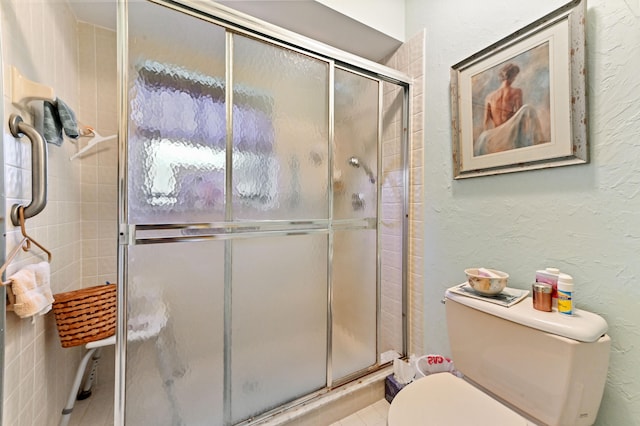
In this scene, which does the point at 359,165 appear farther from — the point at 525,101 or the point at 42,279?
the point at 42,279

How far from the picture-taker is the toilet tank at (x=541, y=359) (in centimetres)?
75

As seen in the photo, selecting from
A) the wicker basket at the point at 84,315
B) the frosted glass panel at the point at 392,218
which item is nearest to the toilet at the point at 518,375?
the frosted glass panel at the point at 392,218

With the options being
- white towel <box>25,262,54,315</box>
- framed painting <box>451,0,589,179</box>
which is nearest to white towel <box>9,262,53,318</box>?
white towel <box>25,262,54,315</box>

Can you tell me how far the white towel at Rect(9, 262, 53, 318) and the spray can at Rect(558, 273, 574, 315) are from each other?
1.80 meters

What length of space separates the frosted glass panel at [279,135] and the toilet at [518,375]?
2.79ft

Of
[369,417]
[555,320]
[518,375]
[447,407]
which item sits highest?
[555,320]

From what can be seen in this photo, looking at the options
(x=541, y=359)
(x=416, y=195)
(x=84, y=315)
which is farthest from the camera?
(x=416, y=195)

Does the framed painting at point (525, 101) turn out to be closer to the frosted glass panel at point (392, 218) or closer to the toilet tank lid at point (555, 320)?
the frosted glass panel at point (392, 218)

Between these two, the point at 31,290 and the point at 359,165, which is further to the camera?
the point at 359,165

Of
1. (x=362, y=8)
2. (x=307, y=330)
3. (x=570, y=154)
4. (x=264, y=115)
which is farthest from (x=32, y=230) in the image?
(x=570, y=154)

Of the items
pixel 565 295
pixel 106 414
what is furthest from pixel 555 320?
pixel 106 414

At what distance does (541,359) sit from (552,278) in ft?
0.94

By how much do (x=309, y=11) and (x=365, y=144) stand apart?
799 millimetres

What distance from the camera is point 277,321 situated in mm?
1219
